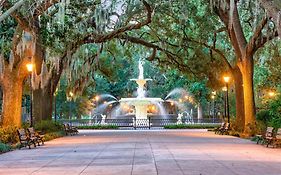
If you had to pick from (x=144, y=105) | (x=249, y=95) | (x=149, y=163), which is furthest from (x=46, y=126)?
(x=144, y=105)

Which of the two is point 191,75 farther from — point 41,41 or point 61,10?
point 61,10

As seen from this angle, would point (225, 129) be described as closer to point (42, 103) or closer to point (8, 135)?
point (42, 103)

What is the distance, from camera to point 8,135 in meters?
20.8

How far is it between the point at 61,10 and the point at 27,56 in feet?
12.8

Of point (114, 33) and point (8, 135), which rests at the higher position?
point (114, 33)

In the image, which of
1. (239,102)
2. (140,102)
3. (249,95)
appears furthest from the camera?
(140,102)

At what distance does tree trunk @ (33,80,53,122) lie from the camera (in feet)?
93.9

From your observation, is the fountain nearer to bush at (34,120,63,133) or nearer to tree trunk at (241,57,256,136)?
bush at (34,120,63,133)

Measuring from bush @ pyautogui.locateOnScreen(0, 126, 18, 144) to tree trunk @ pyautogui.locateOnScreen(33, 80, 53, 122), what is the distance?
6.95 m

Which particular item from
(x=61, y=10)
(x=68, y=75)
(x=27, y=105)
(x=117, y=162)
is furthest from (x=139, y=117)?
(x=117, y=162)

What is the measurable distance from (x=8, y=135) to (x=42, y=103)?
27.2ft

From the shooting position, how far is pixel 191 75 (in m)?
36.5

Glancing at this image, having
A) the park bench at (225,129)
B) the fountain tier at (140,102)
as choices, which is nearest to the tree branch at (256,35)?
the park bench at (225,129)

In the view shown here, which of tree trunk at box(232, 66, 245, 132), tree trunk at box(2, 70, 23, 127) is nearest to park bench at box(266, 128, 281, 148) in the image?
tree trunk at box(232, 66, 245, 132)
